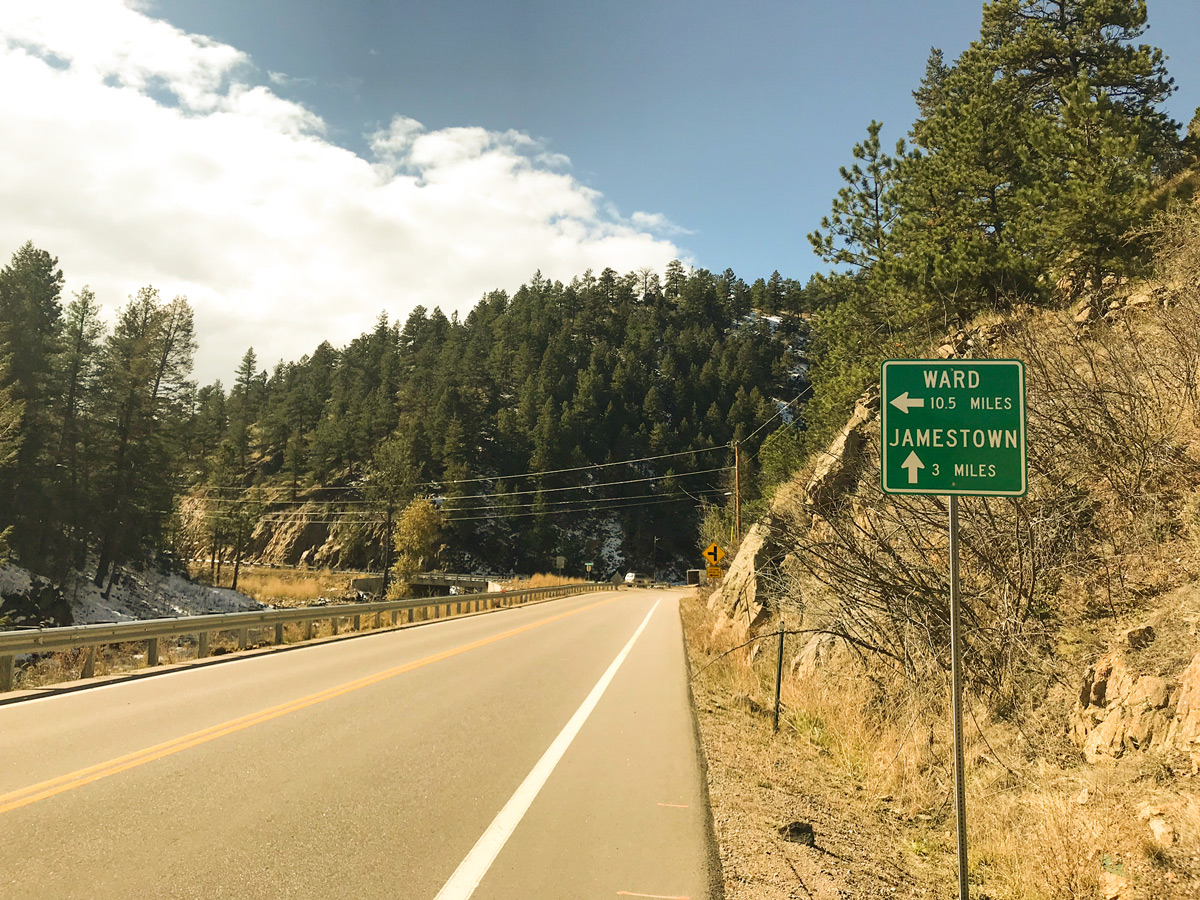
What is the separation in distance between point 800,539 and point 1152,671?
10.6 feet

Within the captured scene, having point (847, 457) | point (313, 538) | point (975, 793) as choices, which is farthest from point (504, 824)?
point (313, 538)

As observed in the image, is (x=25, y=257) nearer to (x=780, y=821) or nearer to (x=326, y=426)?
(x=326, y=426)

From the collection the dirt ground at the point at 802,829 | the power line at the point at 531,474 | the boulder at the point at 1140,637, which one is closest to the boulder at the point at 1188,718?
the boulder at the point at 1140,637

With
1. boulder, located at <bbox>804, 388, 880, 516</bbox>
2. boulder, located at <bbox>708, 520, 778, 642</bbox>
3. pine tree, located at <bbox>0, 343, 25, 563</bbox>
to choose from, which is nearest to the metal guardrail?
boulder, located at <bbox>708, 520, 778, 642</bbox>

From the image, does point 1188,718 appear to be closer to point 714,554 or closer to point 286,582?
point 714,554

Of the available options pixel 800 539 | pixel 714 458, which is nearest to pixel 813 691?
pixel 800 539

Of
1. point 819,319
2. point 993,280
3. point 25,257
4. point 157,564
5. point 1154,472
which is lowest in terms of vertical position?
point 157,564

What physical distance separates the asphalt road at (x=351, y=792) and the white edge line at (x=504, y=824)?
0.06 feet

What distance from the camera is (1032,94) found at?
73.8 feet

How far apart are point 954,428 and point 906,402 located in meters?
0.31

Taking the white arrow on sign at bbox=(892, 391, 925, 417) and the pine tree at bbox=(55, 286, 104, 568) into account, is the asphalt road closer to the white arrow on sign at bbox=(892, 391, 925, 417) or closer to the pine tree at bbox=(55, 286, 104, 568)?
the white arrow on sign at bbox=(892, 391, 925, 417)

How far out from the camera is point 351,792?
5355 mm

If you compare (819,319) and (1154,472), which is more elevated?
(819,319)

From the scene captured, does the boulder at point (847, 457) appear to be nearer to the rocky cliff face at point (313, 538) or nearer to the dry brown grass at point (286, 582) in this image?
the dry brown grass at point (286, 582)
